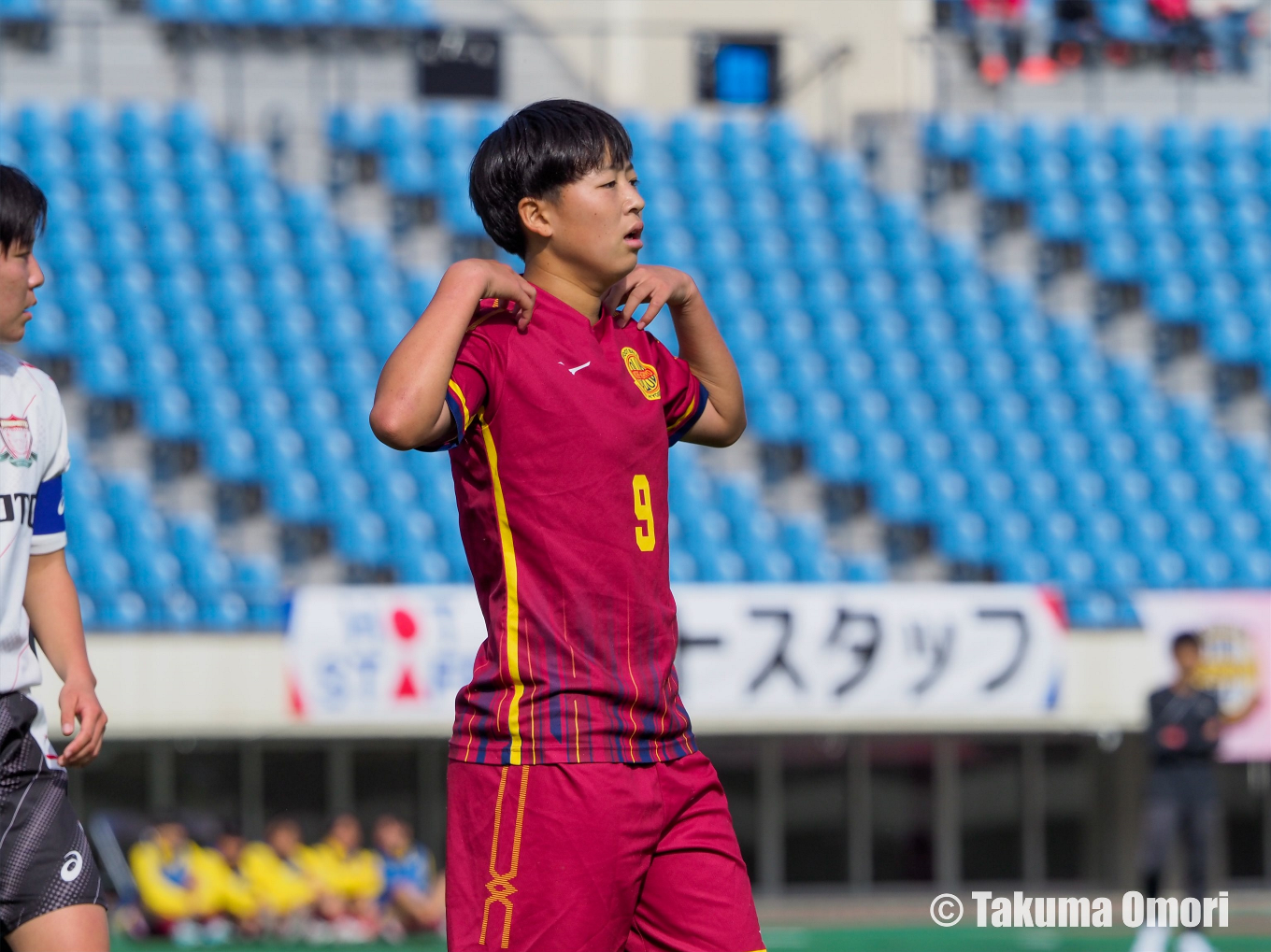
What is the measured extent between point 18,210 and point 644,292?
118cm

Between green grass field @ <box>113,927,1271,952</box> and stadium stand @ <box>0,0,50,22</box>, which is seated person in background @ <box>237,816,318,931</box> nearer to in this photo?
green grass field @ <box>113,927,1271,952</box>

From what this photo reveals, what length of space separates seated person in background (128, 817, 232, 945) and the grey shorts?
30.3 ft

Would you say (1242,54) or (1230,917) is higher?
(1242,54)

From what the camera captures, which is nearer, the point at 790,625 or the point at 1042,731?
the point at 790,625

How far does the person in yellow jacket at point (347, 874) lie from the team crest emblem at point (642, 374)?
9741 mm

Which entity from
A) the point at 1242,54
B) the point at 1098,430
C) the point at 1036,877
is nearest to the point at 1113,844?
the point at 1036,877

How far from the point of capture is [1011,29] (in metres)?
18.1

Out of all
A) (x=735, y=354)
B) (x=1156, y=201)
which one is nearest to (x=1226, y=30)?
(x=1156, y=201)

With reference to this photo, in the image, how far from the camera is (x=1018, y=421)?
51.0ft

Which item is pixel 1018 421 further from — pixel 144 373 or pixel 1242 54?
pixel 144 373

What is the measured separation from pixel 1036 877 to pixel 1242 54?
8758mm

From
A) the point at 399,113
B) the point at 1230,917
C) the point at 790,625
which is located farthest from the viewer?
the point at 399,113

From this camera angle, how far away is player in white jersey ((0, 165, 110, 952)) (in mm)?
3283

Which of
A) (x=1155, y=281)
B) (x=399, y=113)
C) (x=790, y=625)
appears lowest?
(x=790, y=625)
